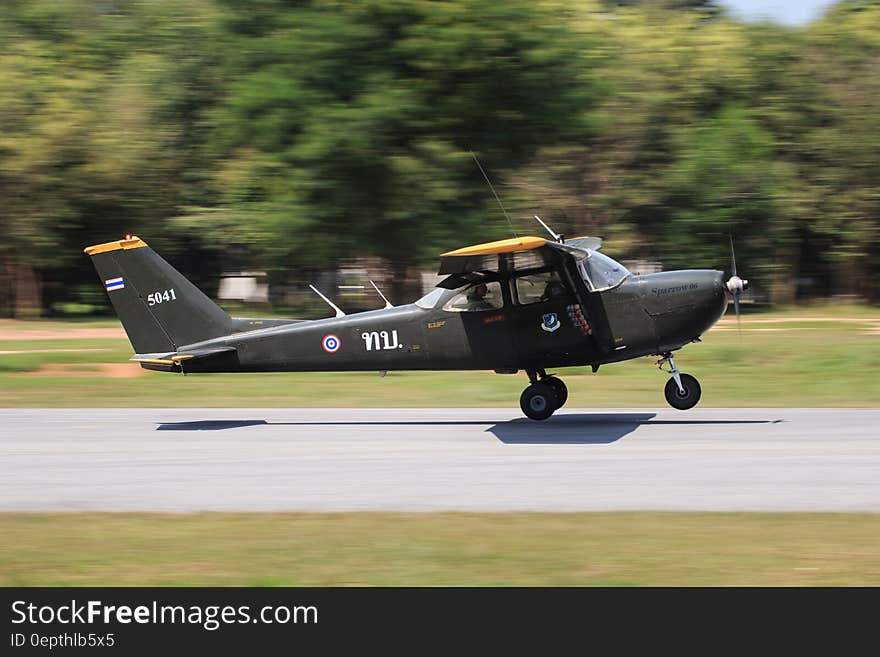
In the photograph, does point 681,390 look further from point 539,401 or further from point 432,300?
point 432,300

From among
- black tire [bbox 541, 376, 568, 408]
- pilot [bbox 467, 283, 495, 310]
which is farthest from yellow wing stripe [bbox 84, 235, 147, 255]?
black tire [bbox 541, 376, 568, 408]

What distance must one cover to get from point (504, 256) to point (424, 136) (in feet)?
50.4

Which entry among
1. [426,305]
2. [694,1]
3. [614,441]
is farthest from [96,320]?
[694,1]

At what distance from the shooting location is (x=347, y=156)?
93.7ft

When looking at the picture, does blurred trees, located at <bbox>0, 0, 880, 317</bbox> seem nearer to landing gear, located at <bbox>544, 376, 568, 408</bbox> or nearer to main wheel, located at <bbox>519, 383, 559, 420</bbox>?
landing gear, located at <bbox>544, 376, 568, 408</bbox>

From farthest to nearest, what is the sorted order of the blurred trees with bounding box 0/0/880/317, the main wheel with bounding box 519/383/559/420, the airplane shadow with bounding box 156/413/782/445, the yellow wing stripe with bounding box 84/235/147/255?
the blurred trees with bounding box 0/0/880/317, the yellow wing stripe with bounding box 84/235/147/255, the main wheel with bounding box 519/383/559/420, the airplane shadow with bounding box 156/413/782/445

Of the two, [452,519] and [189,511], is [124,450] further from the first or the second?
[452,519]

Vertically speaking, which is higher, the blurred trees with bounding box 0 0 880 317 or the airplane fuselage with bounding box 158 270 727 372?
the blurred trees with bounding box 0 0 880 317

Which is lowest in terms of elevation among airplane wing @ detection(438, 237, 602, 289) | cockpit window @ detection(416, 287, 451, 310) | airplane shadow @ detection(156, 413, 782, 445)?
airplane shadow @ detection(156, 413, 782, 445)

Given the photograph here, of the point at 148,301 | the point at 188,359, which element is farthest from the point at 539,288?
the point at 148,301

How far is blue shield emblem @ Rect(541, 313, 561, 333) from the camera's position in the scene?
49.2ft

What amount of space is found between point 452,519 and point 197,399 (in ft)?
35.7

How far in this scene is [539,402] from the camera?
1538cm

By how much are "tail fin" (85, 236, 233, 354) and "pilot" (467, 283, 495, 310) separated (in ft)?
11.6
